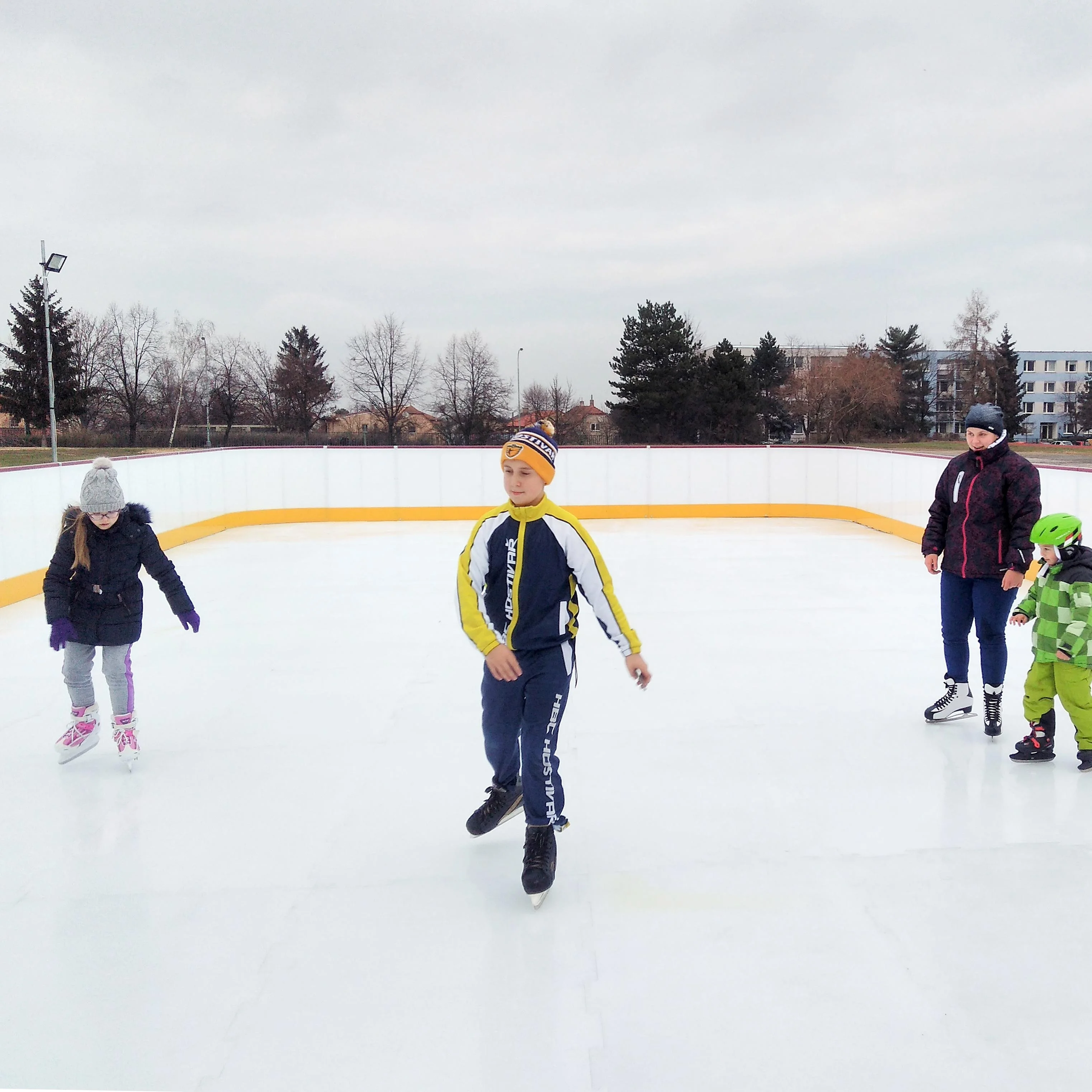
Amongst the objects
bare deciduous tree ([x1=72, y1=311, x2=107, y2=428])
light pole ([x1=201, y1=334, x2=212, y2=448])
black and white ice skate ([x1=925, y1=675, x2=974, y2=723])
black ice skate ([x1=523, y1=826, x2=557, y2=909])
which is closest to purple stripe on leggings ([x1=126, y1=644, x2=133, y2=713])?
black ice skate ([x1=523, y1=826, x2=557, y2=909])

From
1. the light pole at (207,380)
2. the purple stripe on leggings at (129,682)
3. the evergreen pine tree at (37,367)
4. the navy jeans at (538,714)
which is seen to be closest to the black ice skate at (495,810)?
the navy jeans at (538,714)

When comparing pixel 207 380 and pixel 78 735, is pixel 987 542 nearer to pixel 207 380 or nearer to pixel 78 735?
pixel 78 735

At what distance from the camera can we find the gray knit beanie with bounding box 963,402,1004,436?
407 cm

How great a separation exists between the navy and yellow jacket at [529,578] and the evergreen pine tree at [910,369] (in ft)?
171

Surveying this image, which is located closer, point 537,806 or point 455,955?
point 455,955

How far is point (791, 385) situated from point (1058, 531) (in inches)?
1840

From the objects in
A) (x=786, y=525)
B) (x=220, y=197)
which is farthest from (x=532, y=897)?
(x=220, y=197)

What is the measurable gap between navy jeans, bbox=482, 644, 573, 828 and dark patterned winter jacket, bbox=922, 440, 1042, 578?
2211 mm

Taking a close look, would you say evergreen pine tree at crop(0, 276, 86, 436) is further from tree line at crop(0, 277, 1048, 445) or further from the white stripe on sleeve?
the white stripe on sleeve

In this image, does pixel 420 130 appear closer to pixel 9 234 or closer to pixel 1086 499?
pixel 1086 499

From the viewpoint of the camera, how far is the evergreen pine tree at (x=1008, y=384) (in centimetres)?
5044

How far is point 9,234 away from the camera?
38844mm

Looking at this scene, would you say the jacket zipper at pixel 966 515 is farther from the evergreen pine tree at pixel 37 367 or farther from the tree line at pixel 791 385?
the evergreen pine tree at pixel 37 367

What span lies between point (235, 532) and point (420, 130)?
1171cm
